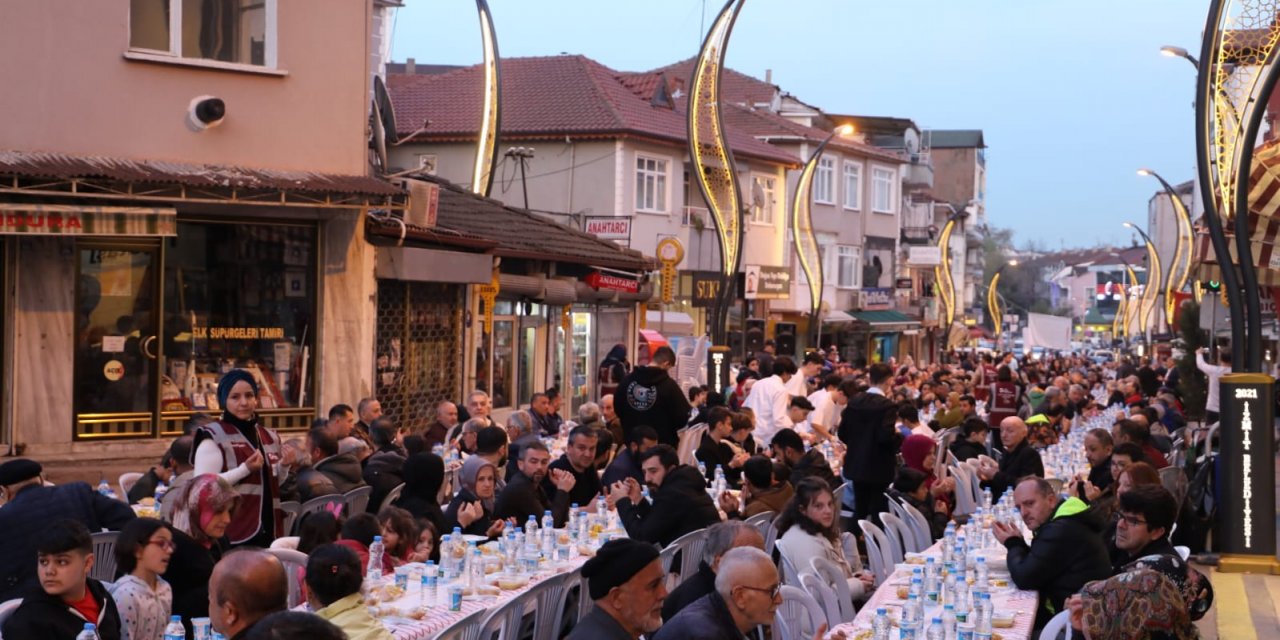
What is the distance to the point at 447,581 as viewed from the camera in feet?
29.1

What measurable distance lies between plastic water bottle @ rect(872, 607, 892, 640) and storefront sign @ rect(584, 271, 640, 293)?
2027 cm

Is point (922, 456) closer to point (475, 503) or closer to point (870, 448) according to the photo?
point (870, 448)

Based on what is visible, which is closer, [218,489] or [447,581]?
[218,489]

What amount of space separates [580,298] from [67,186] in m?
12.9

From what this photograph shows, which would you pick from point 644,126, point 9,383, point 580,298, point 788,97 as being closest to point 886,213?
point 788,97

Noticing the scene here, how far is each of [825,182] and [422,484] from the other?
47312 millimetres

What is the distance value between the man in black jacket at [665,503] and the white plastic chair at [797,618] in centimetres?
202

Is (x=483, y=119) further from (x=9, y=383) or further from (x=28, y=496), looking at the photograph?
(x=28, y=496)

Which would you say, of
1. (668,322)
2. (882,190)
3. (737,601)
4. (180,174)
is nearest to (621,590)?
(737,601)

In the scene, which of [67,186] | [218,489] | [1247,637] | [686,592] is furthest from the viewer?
[67,186]

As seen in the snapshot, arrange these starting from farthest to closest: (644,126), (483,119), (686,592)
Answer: (644,126), (483,119), (686,592)

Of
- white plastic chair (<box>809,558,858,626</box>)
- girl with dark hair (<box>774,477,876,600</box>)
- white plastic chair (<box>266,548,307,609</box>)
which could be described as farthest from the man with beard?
white plastic chair (<box>266,548,307,609</box>)

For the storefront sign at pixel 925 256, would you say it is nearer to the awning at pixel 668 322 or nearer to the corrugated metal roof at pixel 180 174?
the awning at pixel 668 322

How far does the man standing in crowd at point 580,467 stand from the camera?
11.9 meters
